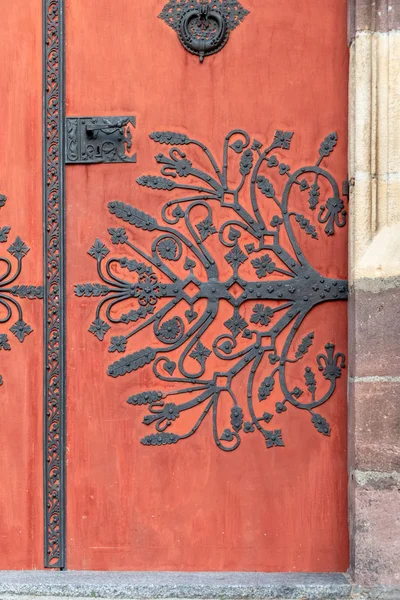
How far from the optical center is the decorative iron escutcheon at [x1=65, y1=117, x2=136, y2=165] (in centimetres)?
351

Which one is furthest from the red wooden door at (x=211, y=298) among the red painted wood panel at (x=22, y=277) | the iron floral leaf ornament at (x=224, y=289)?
the red painted wood panel at (x=22, y=277)

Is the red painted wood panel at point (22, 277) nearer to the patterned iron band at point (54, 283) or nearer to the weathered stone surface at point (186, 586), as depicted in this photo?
the patterned iron band at point (54, 283)

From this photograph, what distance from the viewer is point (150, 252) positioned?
11.4ft

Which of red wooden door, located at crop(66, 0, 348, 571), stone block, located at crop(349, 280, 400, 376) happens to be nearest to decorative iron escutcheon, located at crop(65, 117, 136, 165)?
red wooden door, located at crop(66, 0, 348, 571)

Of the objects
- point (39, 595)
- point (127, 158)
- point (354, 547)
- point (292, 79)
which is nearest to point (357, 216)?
point (292, 79)

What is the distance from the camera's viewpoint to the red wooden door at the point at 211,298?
343 cm

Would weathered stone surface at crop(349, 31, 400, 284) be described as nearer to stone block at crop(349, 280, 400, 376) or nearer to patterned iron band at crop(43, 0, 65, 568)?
stone block at crop(349, 280, 400, 376)

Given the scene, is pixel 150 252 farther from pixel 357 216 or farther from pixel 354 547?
pixel 354 547

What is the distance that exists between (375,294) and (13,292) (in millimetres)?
1269

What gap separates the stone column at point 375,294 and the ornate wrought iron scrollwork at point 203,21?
0.44 m

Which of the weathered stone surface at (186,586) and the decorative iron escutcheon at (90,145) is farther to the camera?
the decorative iron escutcheon at (90,145)

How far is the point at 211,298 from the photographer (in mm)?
3467

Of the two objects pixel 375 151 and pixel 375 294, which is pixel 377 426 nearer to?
pixel 375 294

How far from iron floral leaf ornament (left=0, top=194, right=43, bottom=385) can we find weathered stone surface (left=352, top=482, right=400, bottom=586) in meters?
1.29
